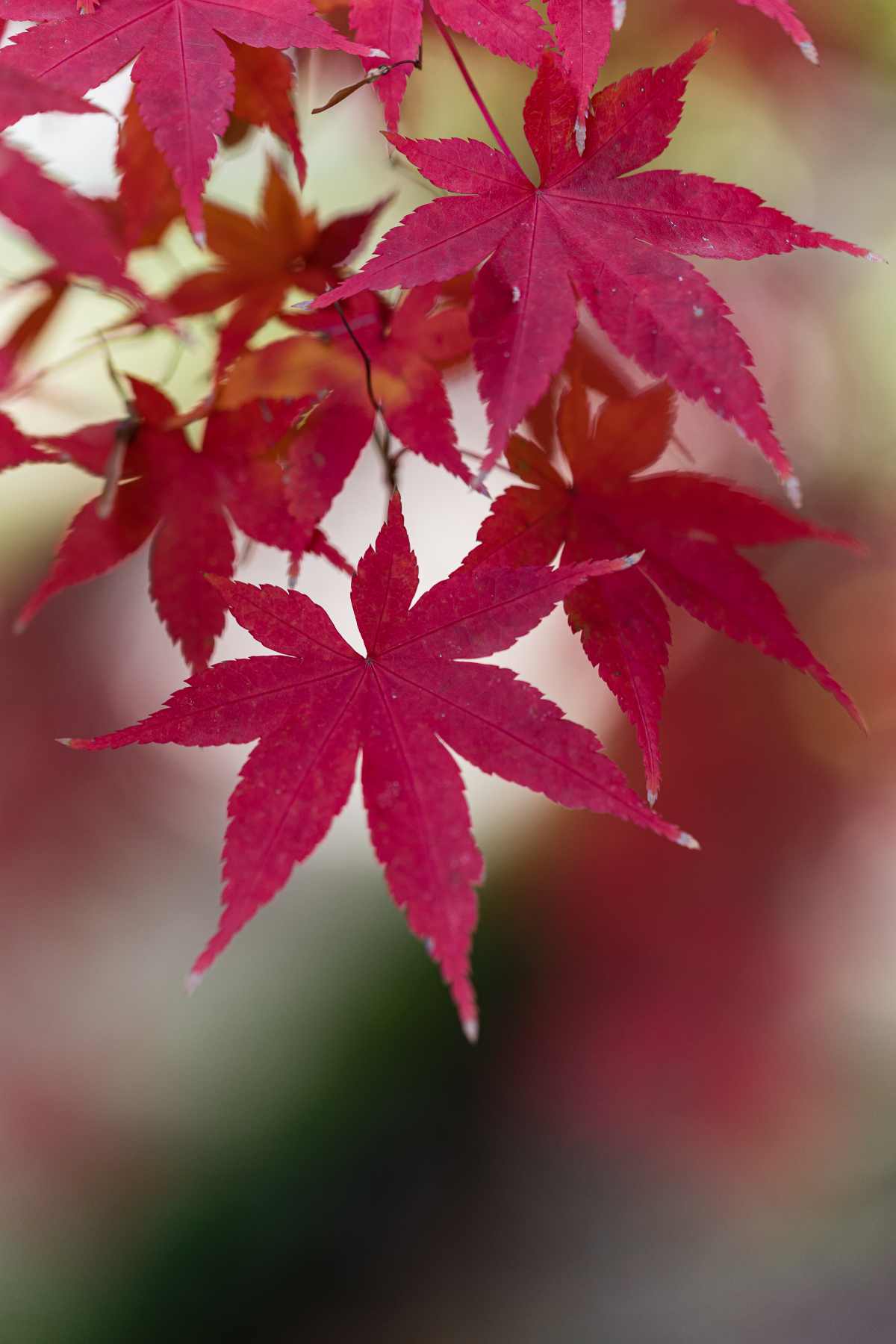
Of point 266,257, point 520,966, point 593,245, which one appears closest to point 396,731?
point 593,245

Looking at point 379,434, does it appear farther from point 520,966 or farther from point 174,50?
point 520,966

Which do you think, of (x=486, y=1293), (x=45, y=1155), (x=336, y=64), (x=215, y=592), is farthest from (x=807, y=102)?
(x=45, y=1155)

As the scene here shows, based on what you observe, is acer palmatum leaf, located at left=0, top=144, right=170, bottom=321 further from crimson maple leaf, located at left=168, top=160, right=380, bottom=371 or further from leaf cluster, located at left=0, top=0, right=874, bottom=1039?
crimson maple leaf, located at left=168, top=160, right=380, bottom=371

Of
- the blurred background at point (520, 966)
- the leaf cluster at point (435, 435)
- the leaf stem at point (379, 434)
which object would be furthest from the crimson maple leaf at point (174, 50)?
the blurred background at point (520, 966)

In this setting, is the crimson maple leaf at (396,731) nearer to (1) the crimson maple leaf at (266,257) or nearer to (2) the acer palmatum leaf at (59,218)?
(2) the acer palmatum leaf at (59,218)

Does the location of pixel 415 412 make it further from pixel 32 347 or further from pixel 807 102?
pixel 807 102

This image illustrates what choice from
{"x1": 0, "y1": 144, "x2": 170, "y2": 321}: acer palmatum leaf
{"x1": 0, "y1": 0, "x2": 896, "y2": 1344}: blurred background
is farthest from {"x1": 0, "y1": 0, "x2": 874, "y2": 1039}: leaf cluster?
{"x1": 0, "y1": 0, "x2": 896, "y2": 1344}: blurred background
